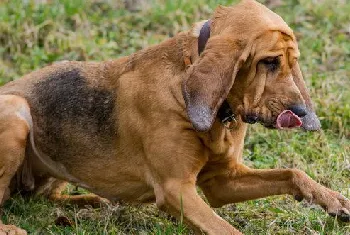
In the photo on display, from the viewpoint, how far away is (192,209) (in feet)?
20.7

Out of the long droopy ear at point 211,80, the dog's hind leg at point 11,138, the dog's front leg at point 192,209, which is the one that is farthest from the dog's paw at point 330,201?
the dog's hind leg at point 11,138

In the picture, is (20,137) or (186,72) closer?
(186,72)

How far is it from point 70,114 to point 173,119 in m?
1.00

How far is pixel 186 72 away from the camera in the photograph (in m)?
6.09

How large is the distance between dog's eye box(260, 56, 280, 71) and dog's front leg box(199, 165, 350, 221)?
106 centimetres

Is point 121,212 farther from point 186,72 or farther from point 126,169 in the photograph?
point 186,72

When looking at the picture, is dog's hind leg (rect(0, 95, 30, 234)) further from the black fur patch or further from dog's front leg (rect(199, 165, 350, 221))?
dog's front leg (rect(199, 165, 350, 221))

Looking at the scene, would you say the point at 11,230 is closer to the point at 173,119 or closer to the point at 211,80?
the point at 173,119

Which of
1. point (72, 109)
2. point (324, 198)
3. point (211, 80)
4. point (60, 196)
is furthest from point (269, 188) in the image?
point (60, 196)

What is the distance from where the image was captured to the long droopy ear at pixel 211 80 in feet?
19.2

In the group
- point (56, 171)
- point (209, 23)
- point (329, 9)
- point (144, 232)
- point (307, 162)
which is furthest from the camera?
point (329, 9)

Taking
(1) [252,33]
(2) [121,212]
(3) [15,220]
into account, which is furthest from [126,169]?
(1) [252,33]

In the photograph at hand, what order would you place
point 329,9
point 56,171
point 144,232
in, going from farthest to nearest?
1. point 329,9
2. point 56,171
3. point 144,232

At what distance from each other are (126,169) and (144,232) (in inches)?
19.4
